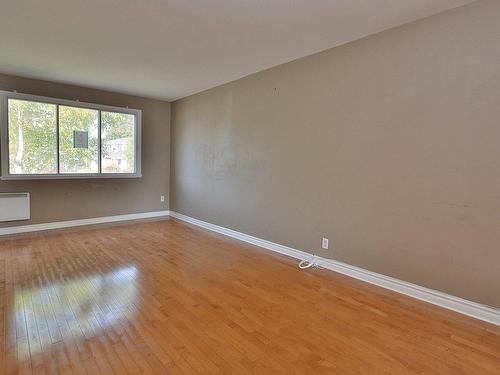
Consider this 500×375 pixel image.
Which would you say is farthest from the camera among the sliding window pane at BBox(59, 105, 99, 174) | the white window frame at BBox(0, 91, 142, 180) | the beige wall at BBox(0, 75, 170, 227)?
the sliding window pane at BBox(59, 105, 99, 174)

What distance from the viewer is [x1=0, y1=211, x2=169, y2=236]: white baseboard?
4566 mm

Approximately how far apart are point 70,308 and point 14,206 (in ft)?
10.2

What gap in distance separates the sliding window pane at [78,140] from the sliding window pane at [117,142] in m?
0.14

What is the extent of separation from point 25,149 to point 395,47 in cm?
530

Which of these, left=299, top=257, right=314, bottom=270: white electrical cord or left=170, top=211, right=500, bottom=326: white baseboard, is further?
left=299, top=257, right=314, bottom=270: white electrical cord

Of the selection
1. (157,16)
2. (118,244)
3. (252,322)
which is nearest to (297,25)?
(157,16)

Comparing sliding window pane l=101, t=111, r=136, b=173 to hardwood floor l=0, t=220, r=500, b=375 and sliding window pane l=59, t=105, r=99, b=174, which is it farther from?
hardwood floor l=0, t=220, r=500, b=375

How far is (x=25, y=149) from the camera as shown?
4535 millimetres

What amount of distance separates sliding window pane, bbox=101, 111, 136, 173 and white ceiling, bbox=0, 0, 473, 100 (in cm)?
122

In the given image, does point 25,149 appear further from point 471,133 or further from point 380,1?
point 471,133

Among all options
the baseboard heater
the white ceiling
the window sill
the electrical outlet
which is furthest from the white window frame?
Answer: the electrical outlet

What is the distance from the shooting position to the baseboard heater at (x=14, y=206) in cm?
438

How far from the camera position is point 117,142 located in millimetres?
5520

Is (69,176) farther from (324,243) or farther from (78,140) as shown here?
(324,243)
